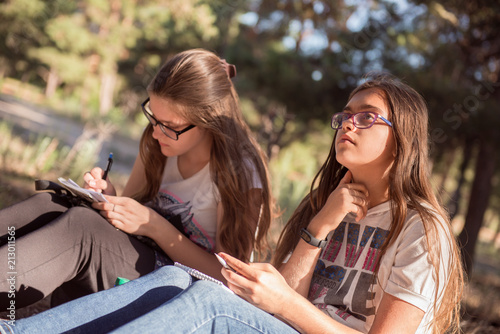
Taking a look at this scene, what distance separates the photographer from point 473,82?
678 centimetres

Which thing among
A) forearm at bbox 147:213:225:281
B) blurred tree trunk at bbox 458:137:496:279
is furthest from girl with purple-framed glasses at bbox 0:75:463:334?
blurred tree trunk at bbox 458:137:496:279

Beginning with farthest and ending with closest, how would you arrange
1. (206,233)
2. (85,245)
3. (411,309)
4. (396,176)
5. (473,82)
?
1. (473,82)
2. (206,233)
3. (85,245)
4. (396,176)
5. (411,309)

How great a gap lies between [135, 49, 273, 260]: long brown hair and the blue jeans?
72cm

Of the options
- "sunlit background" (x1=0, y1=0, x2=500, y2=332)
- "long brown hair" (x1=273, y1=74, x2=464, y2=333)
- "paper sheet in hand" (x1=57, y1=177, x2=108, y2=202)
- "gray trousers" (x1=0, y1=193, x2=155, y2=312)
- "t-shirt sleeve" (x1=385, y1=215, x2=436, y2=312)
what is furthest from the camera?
"sunlit background" (x1=0, y1=0, x2=500, y2=332)

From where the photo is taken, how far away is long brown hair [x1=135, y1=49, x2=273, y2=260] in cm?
225

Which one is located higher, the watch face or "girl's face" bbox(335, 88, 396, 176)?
"girl's face" bbox(335, 88, 396, 176)

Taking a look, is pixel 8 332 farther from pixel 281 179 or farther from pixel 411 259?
pixel 281 179

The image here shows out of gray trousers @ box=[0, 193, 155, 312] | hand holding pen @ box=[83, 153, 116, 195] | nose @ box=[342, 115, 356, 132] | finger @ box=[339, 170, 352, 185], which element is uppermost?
nose @ box=[342, 115, 356, 132]

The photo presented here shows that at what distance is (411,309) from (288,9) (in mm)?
10294

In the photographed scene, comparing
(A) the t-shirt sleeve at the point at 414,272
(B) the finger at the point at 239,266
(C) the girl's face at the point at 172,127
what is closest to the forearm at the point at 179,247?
(C) the girl's face at the point at 172,127

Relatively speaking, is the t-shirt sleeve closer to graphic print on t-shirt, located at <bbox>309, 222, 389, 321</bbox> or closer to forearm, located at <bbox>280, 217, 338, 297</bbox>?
graphic print on t-shirt, located at <bbox>309, 222, 389, 321</bbox>

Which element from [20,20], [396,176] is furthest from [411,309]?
[20,20]

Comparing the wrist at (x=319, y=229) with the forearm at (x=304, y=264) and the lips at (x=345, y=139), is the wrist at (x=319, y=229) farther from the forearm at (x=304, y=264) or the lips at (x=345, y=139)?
the lips at (x=345, y=139)

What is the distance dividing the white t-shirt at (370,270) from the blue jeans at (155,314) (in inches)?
11.0
